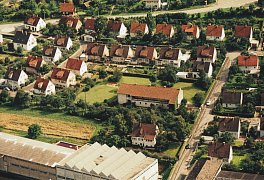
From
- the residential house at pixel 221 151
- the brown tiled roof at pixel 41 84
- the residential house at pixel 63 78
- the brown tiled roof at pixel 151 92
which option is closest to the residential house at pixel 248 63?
the brown tiled roof at pixel 151 92

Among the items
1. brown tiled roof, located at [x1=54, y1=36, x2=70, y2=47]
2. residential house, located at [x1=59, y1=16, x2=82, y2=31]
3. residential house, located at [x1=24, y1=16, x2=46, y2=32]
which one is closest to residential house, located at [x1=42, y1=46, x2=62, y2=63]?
brown tiled roof, located at [x1=54, y1=36, x2=70, y2=47]

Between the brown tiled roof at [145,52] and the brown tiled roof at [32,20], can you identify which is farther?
the brown tiled roof at [32,20]

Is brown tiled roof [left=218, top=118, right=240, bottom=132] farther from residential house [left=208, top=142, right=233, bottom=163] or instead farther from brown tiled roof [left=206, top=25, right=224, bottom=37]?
brown tiled roof [left=206, top=25, right=224, bottom=37]

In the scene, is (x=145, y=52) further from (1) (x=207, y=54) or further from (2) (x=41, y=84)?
(2) (x=41, y=84)

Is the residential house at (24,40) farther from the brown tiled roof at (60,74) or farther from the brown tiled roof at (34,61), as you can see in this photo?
the brown tiled roof at (60,74)

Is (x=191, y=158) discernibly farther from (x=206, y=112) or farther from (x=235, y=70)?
(x=235, y=70)

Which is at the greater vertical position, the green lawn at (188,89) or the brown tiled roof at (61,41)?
the brown tiled roof at (61,41)
